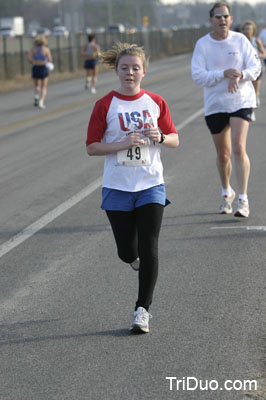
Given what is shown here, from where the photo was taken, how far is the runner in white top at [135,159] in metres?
5.72

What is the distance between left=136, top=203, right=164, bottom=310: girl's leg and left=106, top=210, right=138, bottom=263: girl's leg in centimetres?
13

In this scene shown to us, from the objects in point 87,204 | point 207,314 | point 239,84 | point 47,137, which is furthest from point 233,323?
point 47,137

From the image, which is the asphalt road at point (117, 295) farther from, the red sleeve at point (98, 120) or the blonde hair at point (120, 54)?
the blonde hair at point (120, 54)

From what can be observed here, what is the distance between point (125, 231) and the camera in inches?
233

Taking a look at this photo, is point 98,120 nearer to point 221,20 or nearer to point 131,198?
point 131,198

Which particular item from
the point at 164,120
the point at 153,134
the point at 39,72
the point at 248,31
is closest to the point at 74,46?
the point at 39,72

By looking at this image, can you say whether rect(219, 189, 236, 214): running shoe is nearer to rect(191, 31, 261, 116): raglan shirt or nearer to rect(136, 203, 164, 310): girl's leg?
rect(191, 31, 261, 116): raglan shirt

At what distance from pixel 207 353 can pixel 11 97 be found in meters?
25.3

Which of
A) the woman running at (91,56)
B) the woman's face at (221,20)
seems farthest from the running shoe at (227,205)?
the woman running at (91,56)

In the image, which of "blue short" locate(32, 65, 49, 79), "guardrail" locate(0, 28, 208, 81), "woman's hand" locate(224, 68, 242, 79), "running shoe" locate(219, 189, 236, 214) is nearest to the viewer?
"woman's hand" locate(224, 68, 242, 79)

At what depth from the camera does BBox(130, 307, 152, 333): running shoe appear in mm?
5656

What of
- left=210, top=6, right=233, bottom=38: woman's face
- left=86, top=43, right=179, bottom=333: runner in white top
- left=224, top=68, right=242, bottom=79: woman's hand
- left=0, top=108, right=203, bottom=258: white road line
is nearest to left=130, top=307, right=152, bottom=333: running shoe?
left=86, top=43, right=179, bottom=333: runner in white top

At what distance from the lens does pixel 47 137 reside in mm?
17359

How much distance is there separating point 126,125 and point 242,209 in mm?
3679
